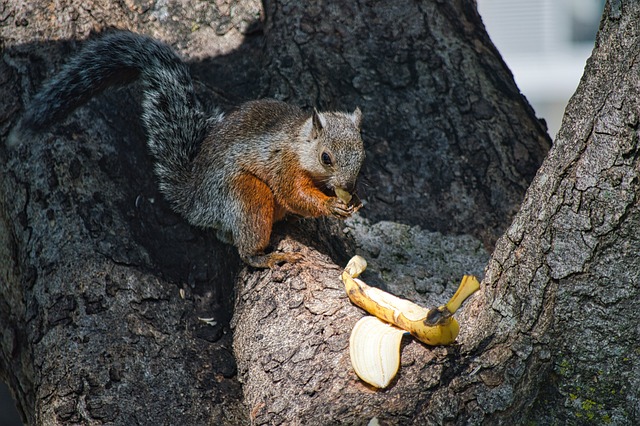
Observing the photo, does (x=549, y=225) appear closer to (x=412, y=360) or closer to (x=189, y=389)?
(x=412, y=360)

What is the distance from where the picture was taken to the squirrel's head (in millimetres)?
3055

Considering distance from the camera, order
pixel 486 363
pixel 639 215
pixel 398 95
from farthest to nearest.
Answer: pixel 398 95 → pixel 486 363 → pixel 639 215

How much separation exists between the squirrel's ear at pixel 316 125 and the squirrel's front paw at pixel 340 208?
0.30 metres

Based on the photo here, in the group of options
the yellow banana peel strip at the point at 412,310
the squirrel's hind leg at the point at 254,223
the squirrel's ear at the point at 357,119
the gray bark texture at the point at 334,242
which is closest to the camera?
the gray bark texture at the point at 334,242

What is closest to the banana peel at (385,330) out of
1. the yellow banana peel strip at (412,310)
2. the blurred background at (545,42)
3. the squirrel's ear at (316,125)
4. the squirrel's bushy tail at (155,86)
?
the yellow banana peel strip at (412,310)

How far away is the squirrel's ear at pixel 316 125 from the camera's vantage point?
3052mm

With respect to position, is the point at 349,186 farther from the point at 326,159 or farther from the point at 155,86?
the point at 155,86

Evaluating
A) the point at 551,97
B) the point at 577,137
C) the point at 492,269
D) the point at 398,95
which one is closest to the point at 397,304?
the point at 492,269

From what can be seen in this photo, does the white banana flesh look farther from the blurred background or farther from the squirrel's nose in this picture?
the blurred background

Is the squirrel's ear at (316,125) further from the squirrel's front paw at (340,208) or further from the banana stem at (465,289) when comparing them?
the banana stem at (465,289)

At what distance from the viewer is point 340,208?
3.02 metres

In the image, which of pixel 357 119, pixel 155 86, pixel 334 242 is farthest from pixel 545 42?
pixel 155 86

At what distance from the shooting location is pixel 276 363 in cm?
251

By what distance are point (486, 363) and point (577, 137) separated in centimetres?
68
